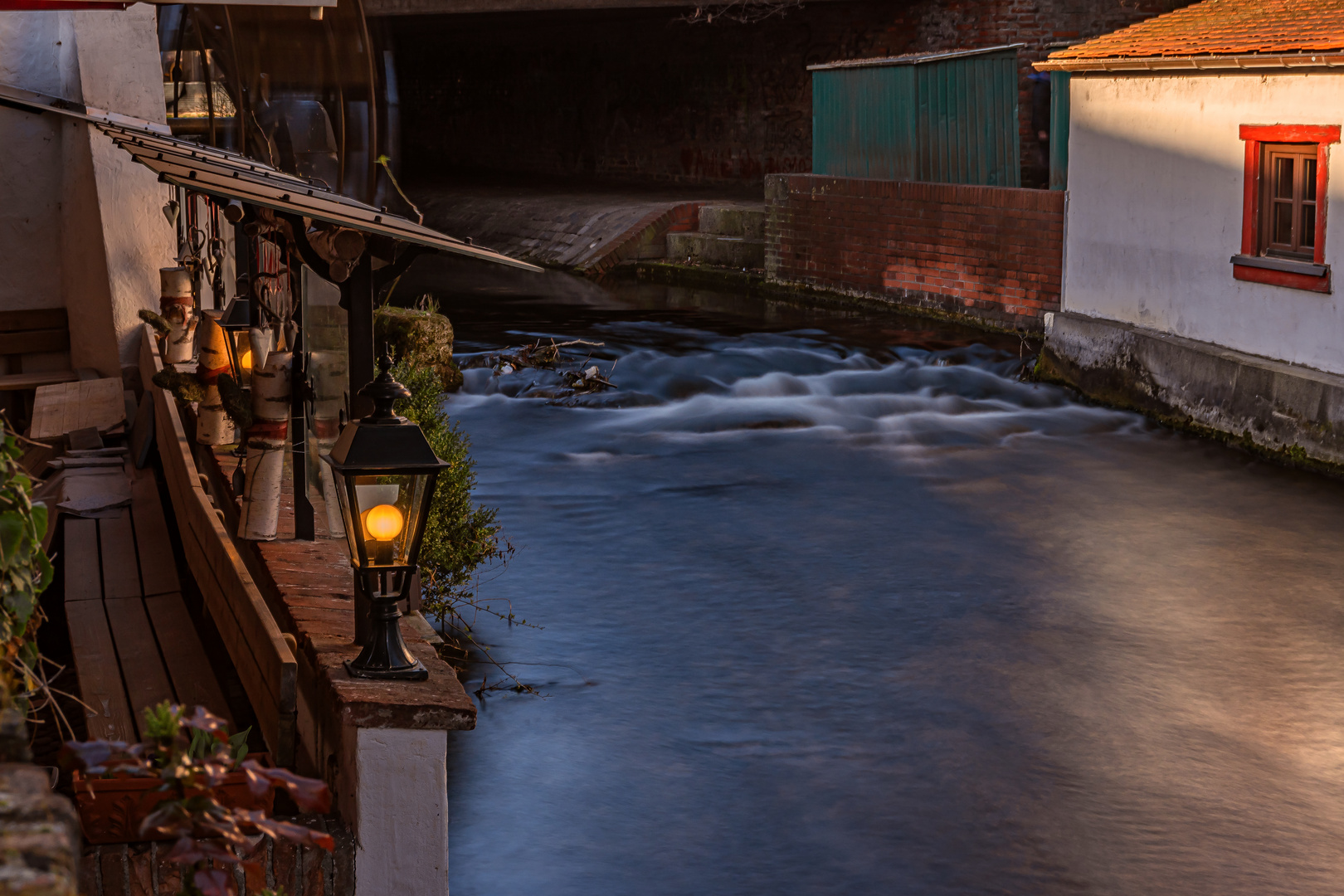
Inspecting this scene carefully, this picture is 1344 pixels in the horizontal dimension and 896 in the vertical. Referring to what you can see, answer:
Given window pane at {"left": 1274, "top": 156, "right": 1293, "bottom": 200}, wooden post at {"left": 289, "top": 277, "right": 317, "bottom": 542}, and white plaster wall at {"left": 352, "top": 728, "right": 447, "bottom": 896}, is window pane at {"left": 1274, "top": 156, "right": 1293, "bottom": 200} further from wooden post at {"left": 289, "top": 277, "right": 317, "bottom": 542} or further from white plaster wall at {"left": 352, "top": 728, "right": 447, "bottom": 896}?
white plaster wall at {"left": 352, "top": 728, "right": 447, "bottom": 896}

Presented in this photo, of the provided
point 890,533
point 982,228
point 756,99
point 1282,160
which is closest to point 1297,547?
point 890,533

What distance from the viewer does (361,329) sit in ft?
15.6

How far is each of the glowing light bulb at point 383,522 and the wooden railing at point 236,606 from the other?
447 millimetres

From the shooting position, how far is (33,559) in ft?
10.1

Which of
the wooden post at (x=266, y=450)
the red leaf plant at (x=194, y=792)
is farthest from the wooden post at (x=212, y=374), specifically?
the red leaf plant at (x=194, y=792)

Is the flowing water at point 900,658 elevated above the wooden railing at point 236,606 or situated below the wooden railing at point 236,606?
below

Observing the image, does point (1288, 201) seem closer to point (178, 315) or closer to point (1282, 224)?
point (1282, 224)

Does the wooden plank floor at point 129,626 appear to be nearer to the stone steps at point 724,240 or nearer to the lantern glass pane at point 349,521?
the lantern glass pane at point 349,521

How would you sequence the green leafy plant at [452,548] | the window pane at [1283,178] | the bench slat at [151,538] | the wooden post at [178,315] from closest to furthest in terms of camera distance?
the bench slat at [151,538] → the green leafy plant at [452,548] → the wooden post at [178,315] → the window pane at [1283,178]

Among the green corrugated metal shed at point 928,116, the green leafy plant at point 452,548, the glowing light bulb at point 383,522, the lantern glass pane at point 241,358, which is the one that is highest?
the green corrugated metal shed at point 928,116

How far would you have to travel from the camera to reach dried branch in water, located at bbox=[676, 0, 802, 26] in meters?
22.7

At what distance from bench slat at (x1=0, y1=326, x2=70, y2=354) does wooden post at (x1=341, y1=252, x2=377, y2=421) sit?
6.22m

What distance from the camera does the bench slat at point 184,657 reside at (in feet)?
16.2

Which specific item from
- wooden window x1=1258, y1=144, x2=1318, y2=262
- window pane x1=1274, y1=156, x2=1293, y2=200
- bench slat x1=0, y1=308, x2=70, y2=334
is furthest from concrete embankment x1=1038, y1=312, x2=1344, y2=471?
bench slat x1=0, y1=308, x2=70, y2=334
